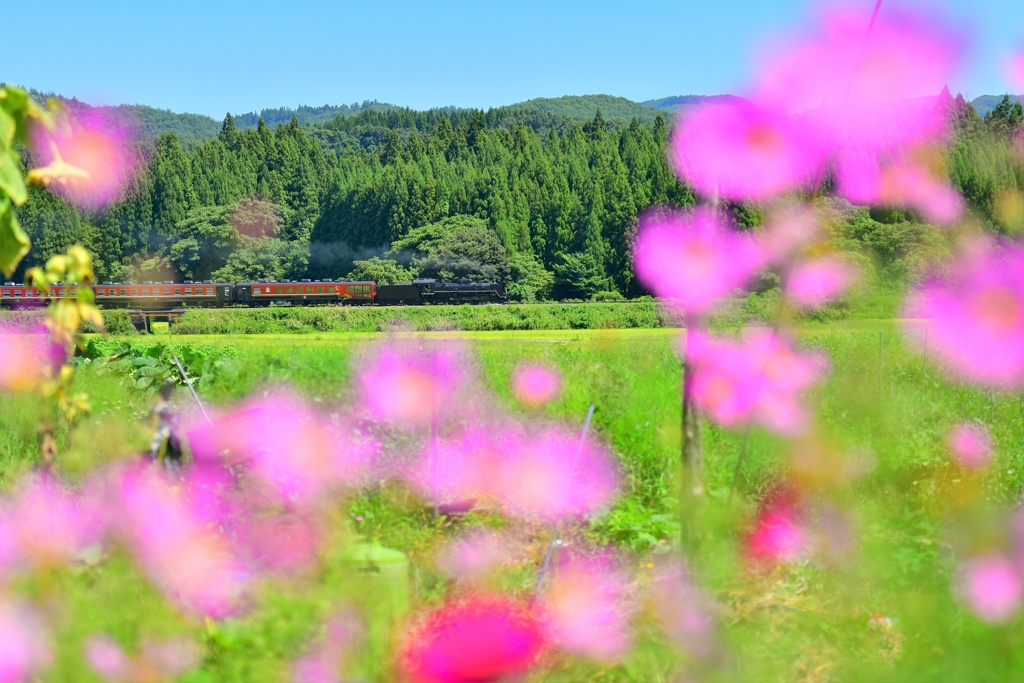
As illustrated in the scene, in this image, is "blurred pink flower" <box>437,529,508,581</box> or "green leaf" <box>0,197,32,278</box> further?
"blurred pink flower" <box>437,529,508,581</box>

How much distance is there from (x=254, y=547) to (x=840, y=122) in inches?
138

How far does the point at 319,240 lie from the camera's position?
74.7 meters

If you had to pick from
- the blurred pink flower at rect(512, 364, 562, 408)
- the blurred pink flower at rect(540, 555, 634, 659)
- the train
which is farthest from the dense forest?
the blurred pink flower at rect(540, 555, 634, 659)

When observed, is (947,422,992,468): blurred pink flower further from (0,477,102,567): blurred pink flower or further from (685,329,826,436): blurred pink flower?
(0,477,102,567): blurred pink flower

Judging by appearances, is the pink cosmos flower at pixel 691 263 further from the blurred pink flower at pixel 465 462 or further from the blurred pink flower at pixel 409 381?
the blurred pink flower at pixel 409 381

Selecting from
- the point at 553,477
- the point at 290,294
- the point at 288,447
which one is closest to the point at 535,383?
the point at 553,477

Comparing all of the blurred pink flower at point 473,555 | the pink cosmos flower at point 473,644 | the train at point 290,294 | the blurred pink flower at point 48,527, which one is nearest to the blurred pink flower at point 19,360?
the blurred pink flower at point 48,527

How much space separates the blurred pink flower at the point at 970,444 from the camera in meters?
6.78

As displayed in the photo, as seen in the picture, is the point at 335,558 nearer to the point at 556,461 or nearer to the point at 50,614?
the point at 50,614

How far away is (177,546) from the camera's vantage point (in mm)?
4340

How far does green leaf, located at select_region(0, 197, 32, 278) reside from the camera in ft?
9.11

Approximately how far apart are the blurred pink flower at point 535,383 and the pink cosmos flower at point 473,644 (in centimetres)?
351

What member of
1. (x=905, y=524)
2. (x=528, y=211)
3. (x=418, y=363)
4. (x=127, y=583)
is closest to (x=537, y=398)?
(x=418, y=363)

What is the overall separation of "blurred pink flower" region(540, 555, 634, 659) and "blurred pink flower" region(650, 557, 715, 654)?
0.60 ft
